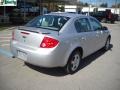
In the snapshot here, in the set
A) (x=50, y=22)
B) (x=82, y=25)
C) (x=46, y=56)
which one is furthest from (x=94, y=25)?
(x=46, y=56)

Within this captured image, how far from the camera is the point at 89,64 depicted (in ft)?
22.3

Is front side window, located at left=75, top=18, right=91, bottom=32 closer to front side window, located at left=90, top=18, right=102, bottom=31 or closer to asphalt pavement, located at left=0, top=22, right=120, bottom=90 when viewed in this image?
front side window, located at left=90, top=18, right=102, bottom=31

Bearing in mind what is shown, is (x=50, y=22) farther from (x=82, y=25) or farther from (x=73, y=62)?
(x=73, y=62)

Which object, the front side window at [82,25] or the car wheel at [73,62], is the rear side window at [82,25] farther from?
the car wheel at [73,62]

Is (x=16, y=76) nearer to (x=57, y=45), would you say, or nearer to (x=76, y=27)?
(x=57, y=45)

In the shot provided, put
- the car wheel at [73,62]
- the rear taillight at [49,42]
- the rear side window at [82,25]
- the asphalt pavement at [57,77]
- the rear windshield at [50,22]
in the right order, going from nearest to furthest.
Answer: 1. the asphalt pavement at [57,77]
2. the rear taillight at [49,42]
3. the car wheel at [73,62]
4. the rear windshield at [50,22]
5. the rear side window at [82,25]

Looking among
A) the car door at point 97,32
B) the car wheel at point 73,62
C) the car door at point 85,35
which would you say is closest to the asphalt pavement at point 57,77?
the car wheel at point 73,62

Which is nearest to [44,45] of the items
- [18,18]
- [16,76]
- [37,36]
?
[37,36]

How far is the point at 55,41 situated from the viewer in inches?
196

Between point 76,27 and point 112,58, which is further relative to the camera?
point 112,58

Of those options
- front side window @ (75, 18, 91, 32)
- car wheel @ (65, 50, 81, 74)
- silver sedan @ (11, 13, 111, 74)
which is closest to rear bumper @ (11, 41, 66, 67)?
silver sedan @ (11, 13, 111, 74)

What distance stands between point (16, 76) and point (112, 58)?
13.1 feet

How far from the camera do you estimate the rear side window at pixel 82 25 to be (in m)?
5.93

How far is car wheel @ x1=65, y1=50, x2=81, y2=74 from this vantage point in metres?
5.56
